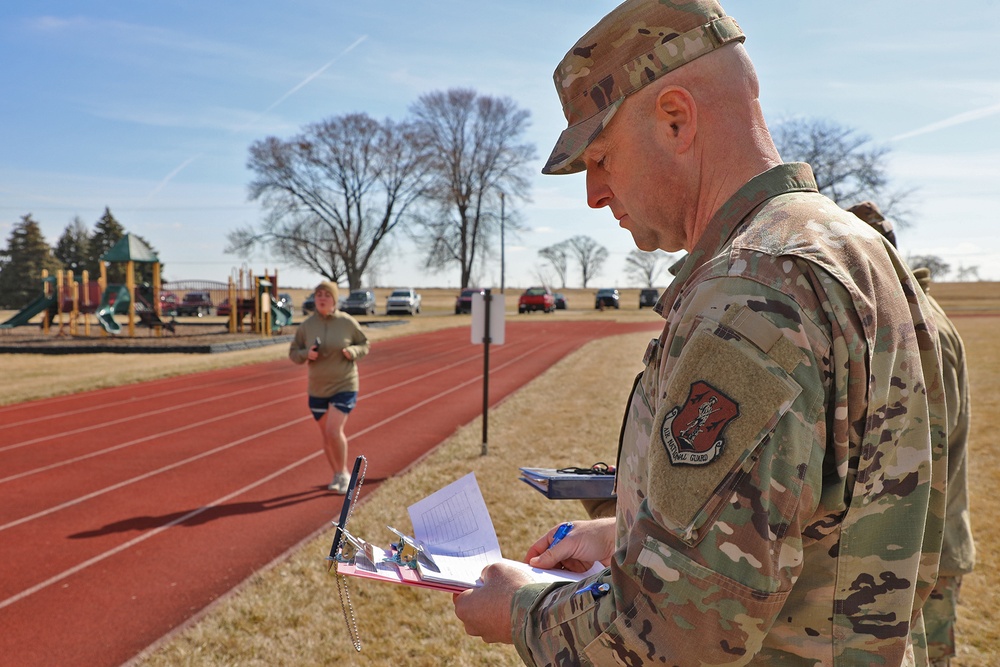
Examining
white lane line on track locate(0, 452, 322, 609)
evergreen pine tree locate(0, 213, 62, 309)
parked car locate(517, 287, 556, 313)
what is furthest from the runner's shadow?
evergreen pine tree locate(0, 213, 62, 309)

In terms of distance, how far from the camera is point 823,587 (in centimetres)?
105

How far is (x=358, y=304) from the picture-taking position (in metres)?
43.2

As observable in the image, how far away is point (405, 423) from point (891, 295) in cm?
923

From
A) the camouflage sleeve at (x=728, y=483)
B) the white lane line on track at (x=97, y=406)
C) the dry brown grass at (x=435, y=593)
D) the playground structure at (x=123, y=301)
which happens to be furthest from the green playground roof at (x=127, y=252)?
the camouflage sleeve at (x=728, y=483)

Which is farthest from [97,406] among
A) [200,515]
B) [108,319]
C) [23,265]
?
[23,265]

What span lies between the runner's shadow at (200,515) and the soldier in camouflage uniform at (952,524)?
16.5 ft

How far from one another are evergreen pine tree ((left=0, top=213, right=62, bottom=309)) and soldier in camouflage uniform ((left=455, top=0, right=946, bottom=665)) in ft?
236

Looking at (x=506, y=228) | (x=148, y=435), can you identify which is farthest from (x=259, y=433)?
(x=506, y=228)

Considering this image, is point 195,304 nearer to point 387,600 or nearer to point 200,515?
point 200,515

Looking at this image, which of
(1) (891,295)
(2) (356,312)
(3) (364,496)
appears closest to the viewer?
(1) (891,295)

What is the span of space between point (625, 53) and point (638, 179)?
0.21 m

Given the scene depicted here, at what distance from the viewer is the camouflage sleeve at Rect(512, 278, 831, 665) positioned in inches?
36.5

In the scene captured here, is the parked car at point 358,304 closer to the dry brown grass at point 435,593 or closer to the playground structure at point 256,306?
the playground structure at point 256,306

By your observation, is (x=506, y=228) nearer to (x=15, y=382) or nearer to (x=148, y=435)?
(x=15, y=382)
